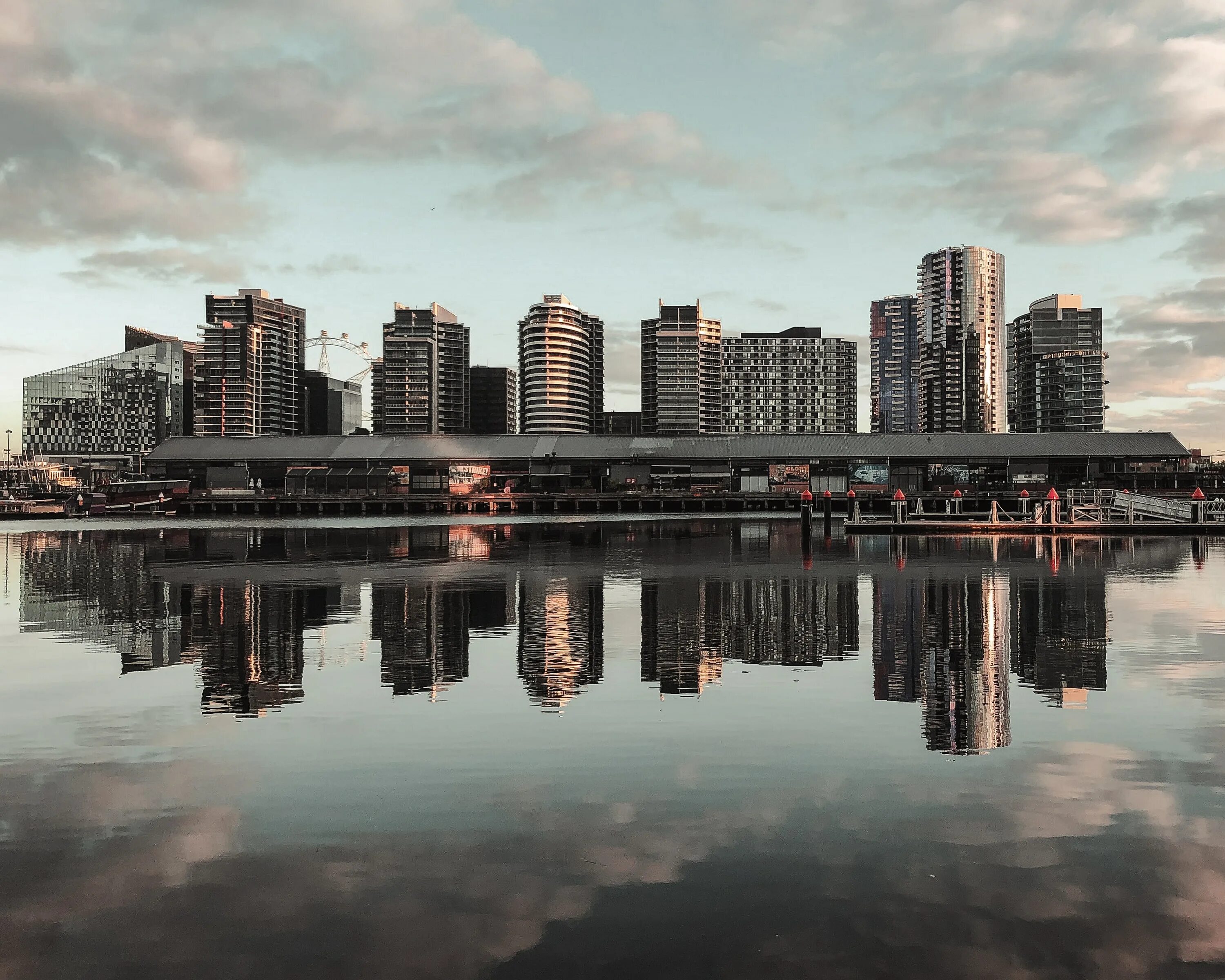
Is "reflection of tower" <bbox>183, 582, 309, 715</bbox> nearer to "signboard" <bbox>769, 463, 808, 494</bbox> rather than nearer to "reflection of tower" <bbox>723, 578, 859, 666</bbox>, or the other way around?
"reflection of tower" <bbox>723, 578, 859, 666</bbox>

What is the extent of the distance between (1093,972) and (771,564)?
3821 cm

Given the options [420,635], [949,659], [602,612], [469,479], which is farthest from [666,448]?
[949,659]

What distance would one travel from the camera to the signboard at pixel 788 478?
147 meters

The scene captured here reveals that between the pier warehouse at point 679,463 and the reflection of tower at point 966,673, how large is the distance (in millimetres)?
116625

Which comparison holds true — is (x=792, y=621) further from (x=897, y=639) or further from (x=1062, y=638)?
(x=1062, y=638)

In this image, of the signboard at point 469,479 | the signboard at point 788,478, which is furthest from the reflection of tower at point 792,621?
the signboard at point 469,479

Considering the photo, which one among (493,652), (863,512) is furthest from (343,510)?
(493,652)

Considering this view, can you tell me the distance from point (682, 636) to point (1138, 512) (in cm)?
6574

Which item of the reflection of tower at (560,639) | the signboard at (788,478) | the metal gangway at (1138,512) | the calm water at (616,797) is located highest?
the signboard at (788,478)

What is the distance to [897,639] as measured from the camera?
74.4 ft

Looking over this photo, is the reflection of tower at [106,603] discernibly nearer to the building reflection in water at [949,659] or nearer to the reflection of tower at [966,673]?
the building reflection in water at [949,659]

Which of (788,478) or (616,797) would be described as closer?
(616,797)

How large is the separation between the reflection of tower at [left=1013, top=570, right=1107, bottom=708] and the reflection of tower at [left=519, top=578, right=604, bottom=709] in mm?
8126

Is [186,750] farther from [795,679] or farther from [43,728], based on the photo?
[795,679]
